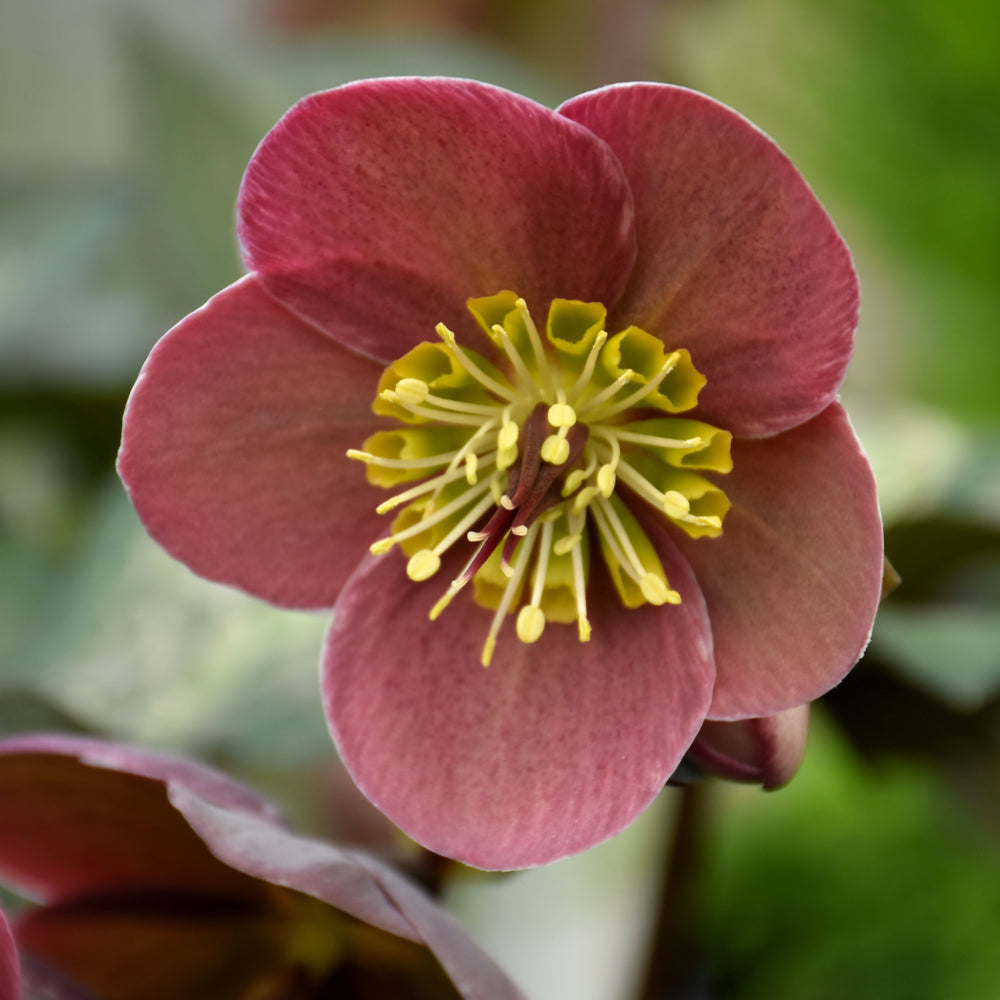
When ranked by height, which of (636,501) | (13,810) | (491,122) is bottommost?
(13,810)

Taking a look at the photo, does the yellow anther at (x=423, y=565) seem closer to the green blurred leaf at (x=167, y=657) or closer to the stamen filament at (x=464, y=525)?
the stamen filament at (x=464, y=525)

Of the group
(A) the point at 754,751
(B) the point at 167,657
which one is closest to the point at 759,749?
(A) the point at 754,751

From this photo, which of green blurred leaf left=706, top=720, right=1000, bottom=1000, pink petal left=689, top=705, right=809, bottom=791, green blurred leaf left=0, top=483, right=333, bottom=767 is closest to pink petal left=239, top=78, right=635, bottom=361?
pink petal left=689, top=705, right=809, bottom=791

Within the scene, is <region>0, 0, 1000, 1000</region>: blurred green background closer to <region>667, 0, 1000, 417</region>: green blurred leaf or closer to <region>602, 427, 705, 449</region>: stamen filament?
<region>667, 0, 1000, 417</region>: green blurred leaf

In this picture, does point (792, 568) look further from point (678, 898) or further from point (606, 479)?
point (678, 898)

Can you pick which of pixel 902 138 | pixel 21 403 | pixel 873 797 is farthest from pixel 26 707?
pixel 902 138

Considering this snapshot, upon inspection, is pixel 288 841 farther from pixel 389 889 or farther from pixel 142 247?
pixel 142 247
